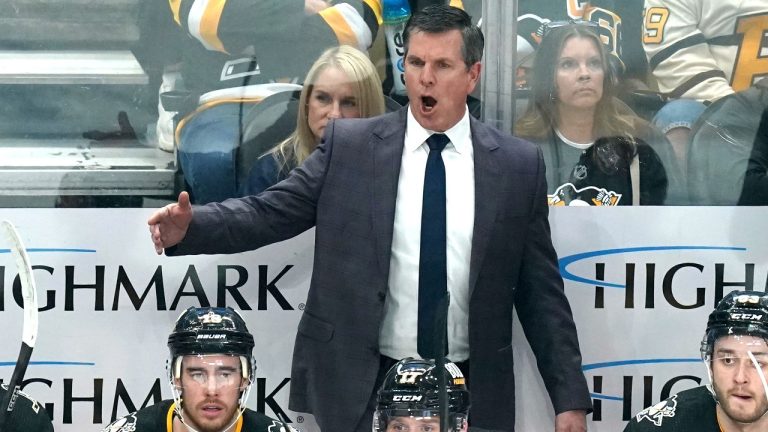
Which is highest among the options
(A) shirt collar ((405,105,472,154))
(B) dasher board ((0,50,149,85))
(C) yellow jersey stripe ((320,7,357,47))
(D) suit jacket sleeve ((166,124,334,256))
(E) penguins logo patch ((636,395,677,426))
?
(C) yellow jersey stripe ((320,7,357,47))

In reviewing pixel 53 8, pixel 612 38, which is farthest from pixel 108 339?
pixel 612 38

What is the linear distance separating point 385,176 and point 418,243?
22cm

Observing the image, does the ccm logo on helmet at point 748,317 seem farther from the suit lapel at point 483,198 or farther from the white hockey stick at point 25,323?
the white hockey stick at point 25,323

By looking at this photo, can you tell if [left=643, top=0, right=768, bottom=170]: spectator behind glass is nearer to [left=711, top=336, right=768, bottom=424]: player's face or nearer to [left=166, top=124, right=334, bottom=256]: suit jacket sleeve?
[left=711, top=336, right=768, bottom=424]: player's face

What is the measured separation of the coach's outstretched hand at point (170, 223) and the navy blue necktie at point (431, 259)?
0.70 m

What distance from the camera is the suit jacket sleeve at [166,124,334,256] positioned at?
4.11m

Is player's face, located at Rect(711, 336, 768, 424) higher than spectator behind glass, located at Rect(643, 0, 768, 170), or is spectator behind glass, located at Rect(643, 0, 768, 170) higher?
spectator behind glass, located at Rect(643, 0, 768, 170)

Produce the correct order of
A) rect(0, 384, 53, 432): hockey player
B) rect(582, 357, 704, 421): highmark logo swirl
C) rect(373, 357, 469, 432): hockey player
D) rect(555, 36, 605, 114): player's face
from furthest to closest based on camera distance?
rect(582, 357, 704, 421): highmark logo swirl, rect(555, 36, 605, 114): player's face, rect(0, 384, 53, 432): hockey player, rect(373, 357, 469, 432): hockey player

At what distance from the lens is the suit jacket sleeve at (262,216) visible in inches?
162

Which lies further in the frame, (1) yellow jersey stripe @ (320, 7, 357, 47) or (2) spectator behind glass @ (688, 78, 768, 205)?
(2) spectator behind glass @ (688, 78, 768, 205)

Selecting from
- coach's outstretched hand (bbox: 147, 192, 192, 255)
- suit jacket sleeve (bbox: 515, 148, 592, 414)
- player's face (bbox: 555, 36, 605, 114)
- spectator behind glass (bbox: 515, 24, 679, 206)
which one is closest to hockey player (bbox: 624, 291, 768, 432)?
suit jacket sleeve (bbox: 515, 148, 592, 414)

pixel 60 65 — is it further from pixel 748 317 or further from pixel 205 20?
pixel 748 317

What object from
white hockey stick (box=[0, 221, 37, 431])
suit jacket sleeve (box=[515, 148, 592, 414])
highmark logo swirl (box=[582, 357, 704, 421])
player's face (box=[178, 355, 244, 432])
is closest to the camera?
white hockey stick (box=[0, 221, 37, 431])

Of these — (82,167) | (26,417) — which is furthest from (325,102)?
(26,417)
